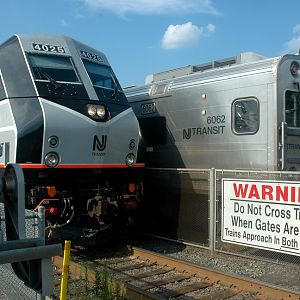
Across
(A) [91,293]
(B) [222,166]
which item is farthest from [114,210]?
(A) [91,293]

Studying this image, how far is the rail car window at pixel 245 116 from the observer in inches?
334

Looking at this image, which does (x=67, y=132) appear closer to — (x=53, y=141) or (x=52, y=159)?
(x=53, y=141)

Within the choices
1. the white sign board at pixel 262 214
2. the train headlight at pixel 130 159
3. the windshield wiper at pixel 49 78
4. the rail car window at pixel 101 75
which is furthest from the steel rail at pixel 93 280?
the rail car window at pixel 101 75

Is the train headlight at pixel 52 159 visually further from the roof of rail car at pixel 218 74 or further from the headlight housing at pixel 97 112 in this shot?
the roof of rail car at pixel 218 74

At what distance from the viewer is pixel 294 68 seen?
8.53m

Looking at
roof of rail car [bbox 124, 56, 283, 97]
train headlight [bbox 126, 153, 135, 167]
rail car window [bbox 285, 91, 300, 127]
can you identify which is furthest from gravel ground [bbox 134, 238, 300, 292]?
roof of rail car [bbox 124, 56, 283, 97]

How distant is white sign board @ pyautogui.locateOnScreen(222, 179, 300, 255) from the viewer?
22.7ft

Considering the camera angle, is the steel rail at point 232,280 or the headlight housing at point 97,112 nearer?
the steel rail at point 232,280

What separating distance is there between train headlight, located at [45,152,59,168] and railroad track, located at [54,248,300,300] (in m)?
1.52

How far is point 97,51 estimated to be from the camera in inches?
377

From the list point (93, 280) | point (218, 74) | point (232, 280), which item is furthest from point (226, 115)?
point (93, 280)

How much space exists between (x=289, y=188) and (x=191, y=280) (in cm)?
197

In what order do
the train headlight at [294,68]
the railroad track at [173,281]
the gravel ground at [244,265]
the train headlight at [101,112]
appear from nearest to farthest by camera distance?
the railroad track at [173,281] → the gravel ground at [244,265] → the train headlight at [101,112] → the train headlight at [294,68]

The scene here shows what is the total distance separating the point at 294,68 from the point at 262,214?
113 inches
